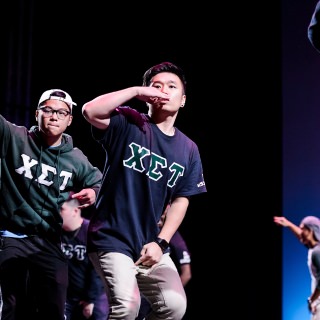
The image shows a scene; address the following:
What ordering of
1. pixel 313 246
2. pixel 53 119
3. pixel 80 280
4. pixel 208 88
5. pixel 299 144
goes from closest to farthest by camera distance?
pixel 53 119, pixel 80 280, pixel 313 246, pixel 299 144, pixel 208 88

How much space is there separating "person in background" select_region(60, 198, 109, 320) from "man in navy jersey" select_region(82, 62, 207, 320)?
6.96 feet

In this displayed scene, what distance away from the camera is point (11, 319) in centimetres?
372

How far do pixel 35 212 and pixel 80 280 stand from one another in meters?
1.85

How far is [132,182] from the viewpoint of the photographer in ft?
10.2

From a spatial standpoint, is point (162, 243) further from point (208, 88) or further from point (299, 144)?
point (208, 88)

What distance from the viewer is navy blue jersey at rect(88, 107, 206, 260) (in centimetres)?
302

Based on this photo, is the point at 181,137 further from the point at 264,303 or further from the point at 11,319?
the point at 264,303

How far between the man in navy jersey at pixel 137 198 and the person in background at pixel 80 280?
6.96 feet

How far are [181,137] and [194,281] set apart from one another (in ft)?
15.0

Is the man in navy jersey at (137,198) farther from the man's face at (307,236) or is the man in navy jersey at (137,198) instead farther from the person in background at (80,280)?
the man's face at (307,236)

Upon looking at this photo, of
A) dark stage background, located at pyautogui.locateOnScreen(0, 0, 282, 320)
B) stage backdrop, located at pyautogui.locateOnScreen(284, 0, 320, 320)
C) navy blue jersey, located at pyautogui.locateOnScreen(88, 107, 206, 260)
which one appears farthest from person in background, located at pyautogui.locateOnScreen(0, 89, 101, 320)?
stage backdrop, located at pyautogui.locateOnScreen(284, 0, 320, 320)

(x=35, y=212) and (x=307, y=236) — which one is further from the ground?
(x=35, y=212)

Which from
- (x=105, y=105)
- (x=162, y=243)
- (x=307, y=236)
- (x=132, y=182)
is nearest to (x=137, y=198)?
(x=132, y=182)

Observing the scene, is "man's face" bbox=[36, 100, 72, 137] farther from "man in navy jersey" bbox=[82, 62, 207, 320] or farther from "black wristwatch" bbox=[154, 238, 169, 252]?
"black wristwatch" bbox=[154, 238, 169, 252]
